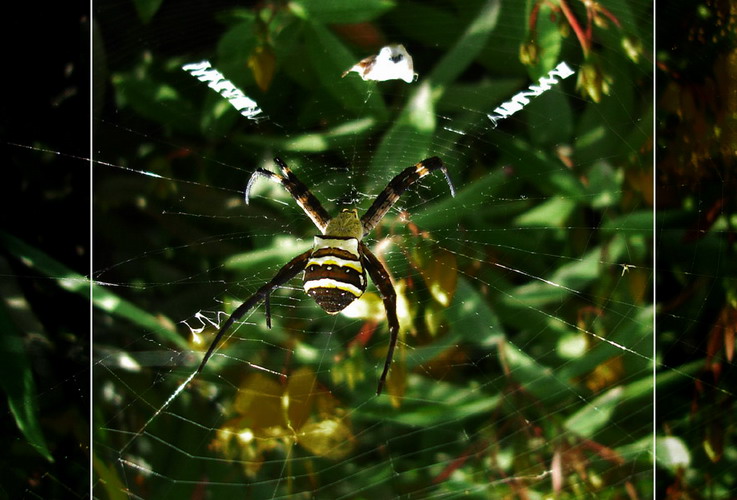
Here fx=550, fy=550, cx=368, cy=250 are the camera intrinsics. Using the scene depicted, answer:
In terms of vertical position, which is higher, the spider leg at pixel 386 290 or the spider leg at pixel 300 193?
the spider leg at pixel 300 193

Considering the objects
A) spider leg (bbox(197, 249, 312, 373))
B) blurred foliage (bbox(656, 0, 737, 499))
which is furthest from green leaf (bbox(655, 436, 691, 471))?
spider leg (bbox(197, 249, 312, 373))

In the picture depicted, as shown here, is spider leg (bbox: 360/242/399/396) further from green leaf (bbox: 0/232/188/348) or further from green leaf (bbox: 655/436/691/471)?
green leaf (bbox: 655/436/691/471)

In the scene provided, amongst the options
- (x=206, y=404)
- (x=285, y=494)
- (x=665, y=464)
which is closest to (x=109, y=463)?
(x=206, y=404)

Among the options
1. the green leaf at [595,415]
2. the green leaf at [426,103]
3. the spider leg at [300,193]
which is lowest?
the green leaf at [595,415]

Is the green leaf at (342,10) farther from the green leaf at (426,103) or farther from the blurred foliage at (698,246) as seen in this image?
the blurred foliage at (698,246)

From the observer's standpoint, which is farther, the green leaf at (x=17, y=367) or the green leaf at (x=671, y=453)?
the green leaf at (x=671, y=453)

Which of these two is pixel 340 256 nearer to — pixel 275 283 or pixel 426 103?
pixel 275 283

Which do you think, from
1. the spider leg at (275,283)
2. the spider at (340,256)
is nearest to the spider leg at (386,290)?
the spider at (340,256)
